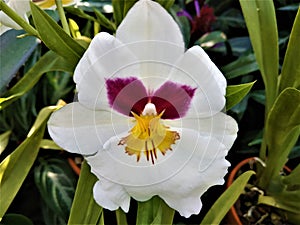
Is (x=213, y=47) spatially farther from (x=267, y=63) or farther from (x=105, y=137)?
(x=105, y=137)

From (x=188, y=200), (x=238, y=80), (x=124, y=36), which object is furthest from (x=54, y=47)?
(x=238, y=80)

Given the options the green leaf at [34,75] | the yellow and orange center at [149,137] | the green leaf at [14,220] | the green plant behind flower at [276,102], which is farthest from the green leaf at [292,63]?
the green leaf at [14,220]

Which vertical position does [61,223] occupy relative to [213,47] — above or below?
below

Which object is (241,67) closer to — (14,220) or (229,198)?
(229,198)

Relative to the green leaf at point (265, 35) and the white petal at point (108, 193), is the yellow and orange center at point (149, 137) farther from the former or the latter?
the green leaf at point (265, 35)

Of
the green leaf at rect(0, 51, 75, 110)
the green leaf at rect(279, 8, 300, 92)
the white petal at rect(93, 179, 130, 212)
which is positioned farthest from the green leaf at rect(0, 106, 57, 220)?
the green leaf at rect(279, 8, 300, 92)

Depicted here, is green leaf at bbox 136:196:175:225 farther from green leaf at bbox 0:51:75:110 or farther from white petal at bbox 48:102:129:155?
green leaf at bbox 0:51:75:110

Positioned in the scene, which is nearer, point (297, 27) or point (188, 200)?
point (188, 200)
